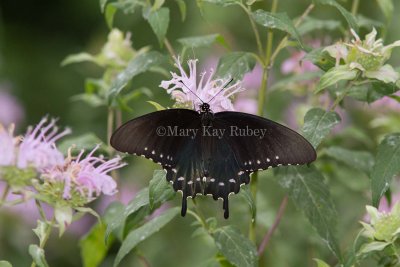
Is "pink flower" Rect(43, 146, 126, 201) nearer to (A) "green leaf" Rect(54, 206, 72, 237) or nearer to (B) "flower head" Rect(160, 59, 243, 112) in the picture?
(A) "green leaf" Rect(54, 206, 72, 237)

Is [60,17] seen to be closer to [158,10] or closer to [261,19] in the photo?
[158,10]

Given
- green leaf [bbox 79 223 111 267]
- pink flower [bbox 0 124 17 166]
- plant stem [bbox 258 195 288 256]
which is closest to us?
pink flower [bbox 0 124 17 166]

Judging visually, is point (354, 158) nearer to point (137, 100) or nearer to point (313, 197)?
point (313, 197)

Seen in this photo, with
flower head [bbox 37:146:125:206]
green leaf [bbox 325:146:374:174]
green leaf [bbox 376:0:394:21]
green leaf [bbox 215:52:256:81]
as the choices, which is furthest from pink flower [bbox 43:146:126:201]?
green leaf [bbox 376:0:394:21]

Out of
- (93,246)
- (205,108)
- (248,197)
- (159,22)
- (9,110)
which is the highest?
(159,22)

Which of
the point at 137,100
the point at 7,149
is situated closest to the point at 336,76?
the point at 7,149

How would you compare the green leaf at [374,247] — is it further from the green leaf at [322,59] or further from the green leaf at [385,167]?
the green leaf at [322,59]

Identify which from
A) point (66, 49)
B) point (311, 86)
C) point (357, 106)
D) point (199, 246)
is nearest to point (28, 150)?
point (311, 86)
